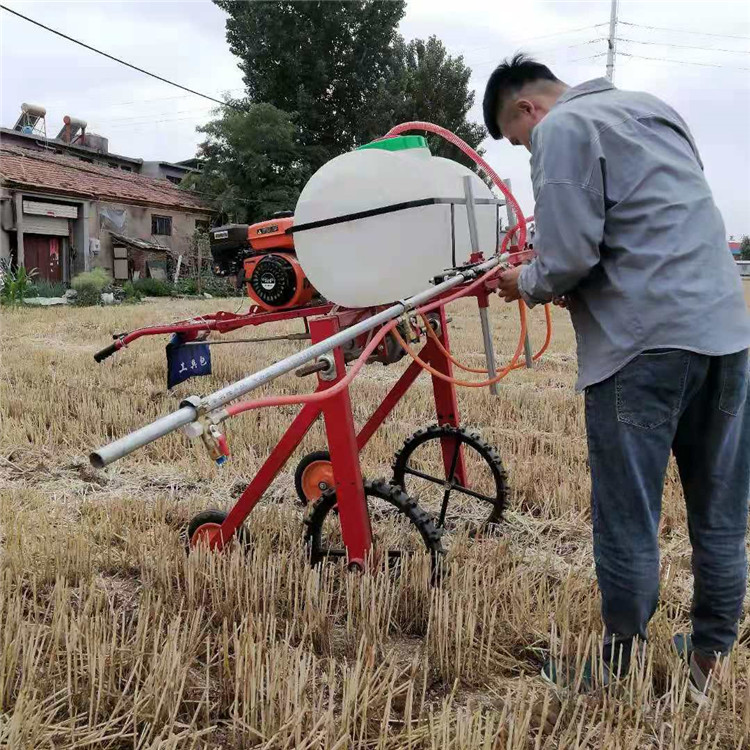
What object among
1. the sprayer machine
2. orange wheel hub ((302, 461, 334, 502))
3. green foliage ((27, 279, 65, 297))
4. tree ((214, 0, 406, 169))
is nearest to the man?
the sprayer machine

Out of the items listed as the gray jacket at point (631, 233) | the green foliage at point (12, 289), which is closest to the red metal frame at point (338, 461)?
the gray jacket at point (631, 233)

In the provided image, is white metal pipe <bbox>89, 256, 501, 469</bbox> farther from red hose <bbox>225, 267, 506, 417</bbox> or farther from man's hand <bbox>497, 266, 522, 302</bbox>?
man's hand <bbox>497, 266, 522, 302</bbox>

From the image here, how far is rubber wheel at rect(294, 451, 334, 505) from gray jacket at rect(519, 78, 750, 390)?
1735mm

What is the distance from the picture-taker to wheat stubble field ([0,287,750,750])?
6.21 feet

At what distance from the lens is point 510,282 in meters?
2.25

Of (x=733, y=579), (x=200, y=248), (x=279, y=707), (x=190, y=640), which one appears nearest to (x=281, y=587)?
(x=190, y=640)

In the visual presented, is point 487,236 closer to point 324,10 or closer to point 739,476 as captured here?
point 739,476

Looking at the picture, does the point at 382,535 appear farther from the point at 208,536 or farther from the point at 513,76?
Result: the point at 513,76

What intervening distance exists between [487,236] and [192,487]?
2.15 m

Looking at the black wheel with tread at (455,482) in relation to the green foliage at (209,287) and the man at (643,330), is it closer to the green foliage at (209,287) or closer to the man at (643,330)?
the man at (643,330)

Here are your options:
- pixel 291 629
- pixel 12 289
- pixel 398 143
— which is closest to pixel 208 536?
pixel 291 629

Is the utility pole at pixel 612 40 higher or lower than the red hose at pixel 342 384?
higher

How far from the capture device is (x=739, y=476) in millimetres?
2074

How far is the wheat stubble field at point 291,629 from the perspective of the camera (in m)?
1.89
